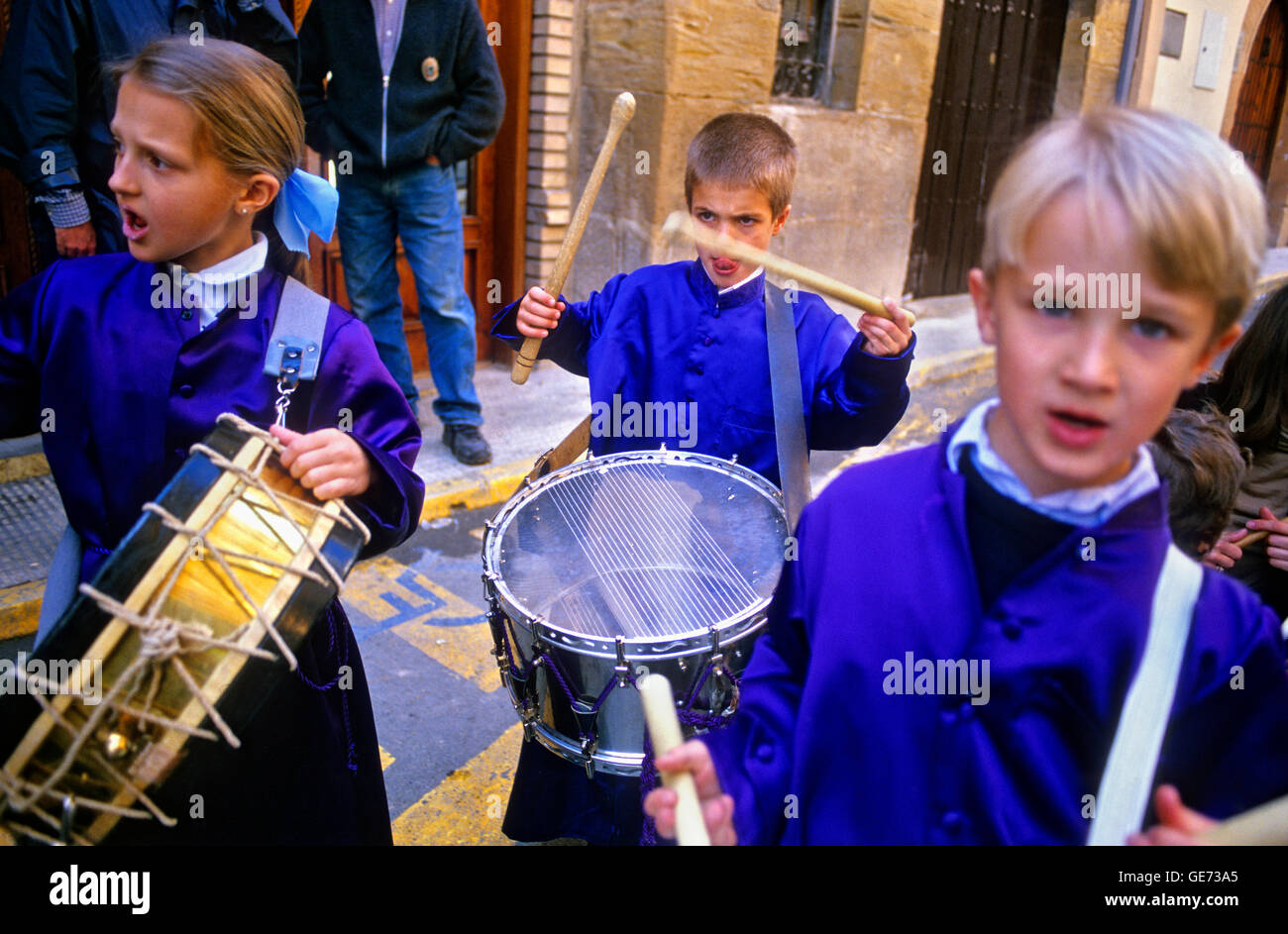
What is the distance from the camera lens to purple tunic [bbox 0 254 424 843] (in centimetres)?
153

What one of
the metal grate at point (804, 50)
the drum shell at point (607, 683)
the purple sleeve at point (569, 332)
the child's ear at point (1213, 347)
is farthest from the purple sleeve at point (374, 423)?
the metal grate at point (804, 50)

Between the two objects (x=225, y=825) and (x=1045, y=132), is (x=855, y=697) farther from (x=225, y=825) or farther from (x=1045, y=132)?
(x=225, y=825)

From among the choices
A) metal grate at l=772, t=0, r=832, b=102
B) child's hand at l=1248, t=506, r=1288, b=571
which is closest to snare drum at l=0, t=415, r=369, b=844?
child's hand at l=1248, t=506, r=1288, b=571

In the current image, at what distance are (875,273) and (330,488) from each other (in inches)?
266

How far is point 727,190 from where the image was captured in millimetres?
2174

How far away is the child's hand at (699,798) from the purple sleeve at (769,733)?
0.04m

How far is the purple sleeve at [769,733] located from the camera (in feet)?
3.87

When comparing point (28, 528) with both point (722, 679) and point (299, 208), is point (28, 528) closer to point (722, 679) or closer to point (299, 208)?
point (299, 208)

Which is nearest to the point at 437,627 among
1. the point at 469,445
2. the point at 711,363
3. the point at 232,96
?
the point at 469,445

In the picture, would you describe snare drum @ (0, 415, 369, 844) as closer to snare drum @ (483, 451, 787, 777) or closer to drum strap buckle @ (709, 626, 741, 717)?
snare drum @ (483, 451, 787, 777)

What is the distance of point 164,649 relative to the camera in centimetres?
114

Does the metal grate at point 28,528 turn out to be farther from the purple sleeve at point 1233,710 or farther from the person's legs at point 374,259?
the purple sleeve at point 1233,710
